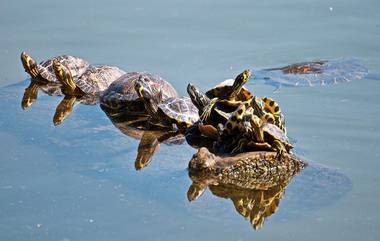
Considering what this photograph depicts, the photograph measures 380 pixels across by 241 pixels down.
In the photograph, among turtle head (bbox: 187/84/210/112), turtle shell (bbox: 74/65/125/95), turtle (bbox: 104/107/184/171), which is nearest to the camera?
turtle (bbox: 104/107/184/171)

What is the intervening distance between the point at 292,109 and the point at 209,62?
1.51m

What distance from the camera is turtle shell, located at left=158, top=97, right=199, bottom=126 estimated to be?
6.47 meters

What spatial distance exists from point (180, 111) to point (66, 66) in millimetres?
1832

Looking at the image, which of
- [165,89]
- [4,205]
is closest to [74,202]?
[4,205]

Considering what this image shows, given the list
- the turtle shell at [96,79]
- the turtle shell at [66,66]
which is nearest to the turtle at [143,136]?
the turtle shell at [96,79]

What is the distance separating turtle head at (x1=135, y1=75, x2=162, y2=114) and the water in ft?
1.21

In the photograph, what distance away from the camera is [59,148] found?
6.18m

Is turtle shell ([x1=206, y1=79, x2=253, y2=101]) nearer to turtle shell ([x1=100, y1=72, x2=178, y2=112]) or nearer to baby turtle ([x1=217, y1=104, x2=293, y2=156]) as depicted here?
baby turtle ([x1=217, y1=104, x2=293, y2=156])

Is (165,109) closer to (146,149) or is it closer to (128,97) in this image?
(146,149)

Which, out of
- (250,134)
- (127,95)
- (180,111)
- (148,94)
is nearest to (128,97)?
(127,95)

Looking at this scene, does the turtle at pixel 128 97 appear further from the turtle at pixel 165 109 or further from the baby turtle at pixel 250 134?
the baby turtle at pixel 250 134

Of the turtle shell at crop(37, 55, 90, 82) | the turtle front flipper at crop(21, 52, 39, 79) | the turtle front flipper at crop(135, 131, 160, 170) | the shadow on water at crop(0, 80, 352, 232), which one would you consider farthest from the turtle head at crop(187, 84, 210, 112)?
the turtle front flipper at crop(21, 52, 39, 79)

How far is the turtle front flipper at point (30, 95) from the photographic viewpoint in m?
7.38

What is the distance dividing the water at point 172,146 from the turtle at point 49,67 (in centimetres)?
18
